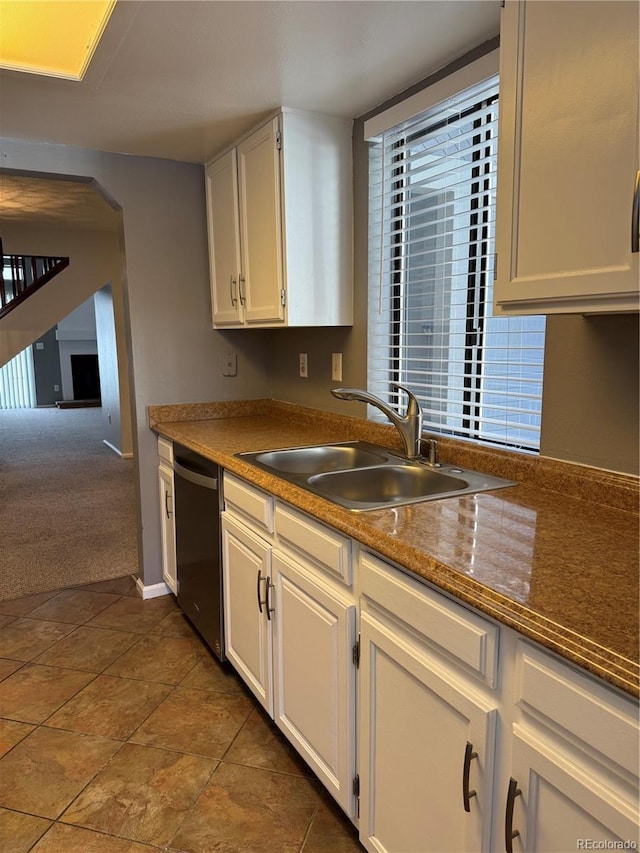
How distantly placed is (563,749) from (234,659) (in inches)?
61.7

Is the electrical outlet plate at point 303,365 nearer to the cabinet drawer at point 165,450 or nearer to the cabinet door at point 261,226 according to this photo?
the cabinet door at point 261,226

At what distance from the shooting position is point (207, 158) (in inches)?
113

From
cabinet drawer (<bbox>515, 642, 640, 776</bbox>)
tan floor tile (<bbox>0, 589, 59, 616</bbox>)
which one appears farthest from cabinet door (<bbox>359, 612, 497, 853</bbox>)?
tan floor tile (<bbox>0, 589, 59, 616</bbox>)

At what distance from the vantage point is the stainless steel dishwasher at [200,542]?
7.64ft

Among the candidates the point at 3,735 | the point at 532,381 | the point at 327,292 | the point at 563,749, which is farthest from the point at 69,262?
the point at 563,749

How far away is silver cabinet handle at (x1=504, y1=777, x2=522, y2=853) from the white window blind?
1.02 meters

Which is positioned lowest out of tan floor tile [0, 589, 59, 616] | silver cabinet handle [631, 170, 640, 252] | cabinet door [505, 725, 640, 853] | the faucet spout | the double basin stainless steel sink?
tan floor tile [0, 589, 59, 616]

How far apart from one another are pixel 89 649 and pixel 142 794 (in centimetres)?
97

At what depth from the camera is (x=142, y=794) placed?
181 cm

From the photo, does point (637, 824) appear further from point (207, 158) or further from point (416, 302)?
point (207, 158)

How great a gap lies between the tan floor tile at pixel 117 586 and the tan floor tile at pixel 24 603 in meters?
0.18

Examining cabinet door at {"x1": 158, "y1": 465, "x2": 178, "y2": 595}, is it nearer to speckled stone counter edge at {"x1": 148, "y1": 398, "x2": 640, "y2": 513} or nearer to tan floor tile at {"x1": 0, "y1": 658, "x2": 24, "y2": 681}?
speckled stone counter edge at {"x1": 148, "y1": 398, "x2": 640, "y2": 513}

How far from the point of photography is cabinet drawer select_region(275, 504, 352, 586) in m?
1.47

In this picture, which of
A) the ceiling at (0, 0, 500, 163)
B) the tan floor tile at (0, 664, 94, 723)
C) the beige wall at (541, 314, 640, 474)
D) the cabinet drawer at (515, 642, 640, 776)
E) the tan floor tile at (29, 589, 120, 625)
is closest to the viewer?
the cabinet drawer at (515, 642, 640, 776)
